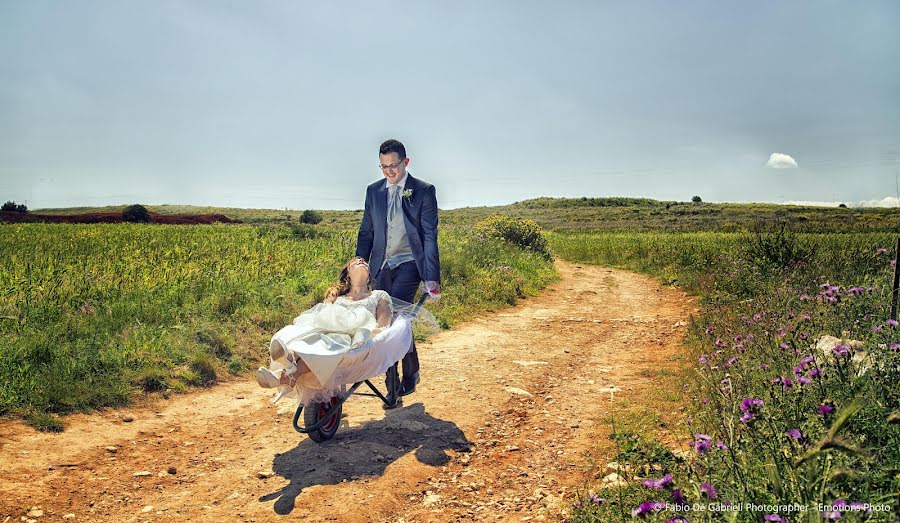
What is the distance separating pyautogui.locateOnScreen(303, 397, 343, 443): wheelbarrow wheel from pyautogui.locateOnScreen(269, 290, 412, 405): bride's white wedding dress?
0.12m

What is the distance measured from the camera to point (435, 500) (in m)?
4.18

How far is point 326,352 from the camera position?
15.3 feet

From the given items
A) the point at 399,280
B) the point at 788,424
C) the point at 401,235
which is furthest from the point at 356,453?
the point at 788,424

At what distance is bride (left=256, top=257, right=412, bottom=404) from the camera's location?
4.66m

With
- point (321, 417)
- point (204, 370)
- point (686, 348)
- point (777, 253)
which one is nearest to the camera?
point (321, 417)

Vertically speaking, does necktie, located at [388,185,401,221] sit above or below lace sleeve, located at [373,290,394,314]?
above

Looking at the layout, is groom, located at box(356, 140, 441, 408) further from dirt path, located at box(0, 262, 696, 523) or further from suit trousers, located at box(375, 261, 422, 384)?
dirt path, located at box(0, 262, 696, 523)

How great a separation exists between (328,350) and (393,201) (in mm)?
2085

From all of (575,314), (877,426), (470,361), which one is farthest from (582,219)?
(877,426)

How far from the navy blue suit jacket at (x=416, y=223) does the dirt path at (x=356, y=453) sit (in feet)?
4.91

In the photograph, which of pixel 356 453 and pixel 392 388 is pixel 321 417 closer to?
pixel 356 453

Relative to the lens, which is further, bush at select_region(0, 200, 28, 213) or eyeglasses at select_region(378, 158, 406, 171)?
bush at select_region(0, 200, 28, 213)

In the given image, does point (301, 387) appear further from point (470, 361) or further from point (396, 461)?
point (470, 361)

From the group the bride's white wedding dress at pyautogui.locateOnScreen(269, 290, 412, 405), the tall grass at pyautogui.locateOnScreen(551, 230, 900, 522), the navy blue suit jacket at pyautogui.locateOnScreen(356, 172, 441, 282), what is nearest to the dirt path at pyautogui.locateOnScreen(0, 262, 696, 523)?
the bride's white wedding dress at pyautogui.locateOnScreen(269, 290, 412, 405)
